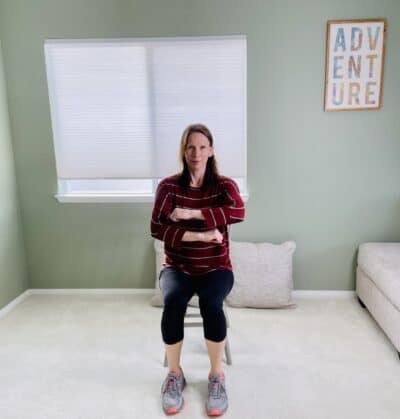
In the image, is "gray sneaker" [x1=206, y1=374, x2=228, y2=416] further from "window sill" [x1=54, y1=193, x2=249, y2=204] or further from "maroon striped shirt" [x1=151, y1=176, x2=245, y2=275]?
"window sill" [x1=54, y1=193, x2=249, y2=204]

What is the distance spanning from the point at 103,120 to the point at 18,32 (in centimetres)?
85

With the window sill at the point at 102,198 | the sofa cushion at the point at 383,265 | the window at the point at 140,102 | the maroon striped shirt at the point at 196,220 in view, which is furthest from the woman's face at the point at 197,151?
the sofa cushion at the point at 383,265

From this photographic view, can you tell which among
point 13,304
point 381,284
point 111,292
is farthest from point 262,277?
point 13,304

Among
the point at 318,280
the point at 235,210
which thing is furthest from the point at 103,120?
the point at 318,280

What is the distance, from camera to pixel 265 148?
8.68ft

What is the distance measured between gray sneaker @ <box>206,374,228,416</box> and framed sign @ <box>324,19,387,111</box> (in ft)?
6.15

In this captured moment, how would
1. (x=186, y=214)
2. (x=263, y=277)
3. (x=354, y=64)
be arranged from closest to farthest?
(x=186, y=214) < (x=354, y=64) < (x=263, y=277)

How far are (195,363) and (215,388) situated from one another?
342 millimetres

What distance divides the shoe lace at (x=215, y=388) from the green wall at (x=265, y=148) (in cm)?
122

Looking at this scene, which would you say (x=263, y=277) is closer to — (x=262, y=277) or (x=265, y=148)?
(x=262, y=277)

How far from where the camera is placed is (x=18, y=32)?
103 inches

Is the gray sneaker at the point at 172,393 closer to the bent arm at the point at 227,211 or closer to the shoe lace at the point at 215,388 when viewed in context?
the shoe lace at the point at 215,388

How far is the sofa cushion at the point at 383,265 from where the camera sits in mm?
2117

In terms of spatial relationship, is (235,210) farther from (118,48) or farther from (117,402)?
(118,48)
